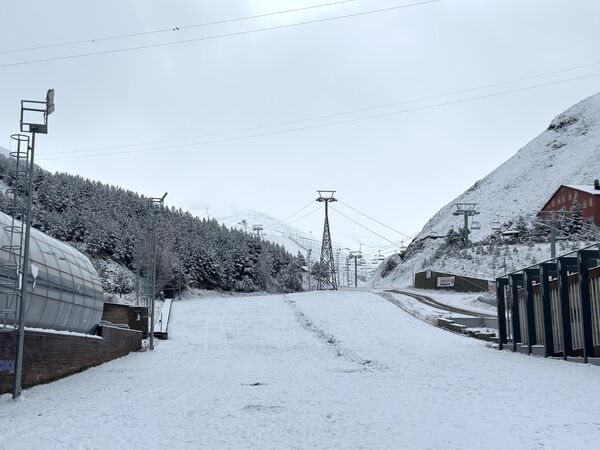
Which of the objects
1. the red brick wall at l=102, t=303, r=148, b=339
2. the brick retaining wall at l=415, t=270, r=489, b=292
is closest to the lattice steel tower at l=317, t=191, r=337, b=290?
the brick retaining wall at l=415, t=270, r=489, b=292

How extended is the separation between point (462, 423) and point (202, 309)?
4462 cm

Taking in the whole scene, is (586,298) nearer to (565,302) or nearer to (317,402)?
(565,302)

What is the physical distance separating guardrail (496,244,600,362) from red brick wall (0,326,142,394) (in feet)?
53.5

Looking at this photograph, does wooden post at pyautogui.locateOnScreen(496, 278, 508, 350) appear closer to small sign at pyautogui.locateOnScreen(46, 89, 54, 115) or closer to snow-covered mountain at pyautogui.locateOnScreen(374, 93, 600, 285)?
small sign at pyautogui.locateOnScreen(46, 89, 54, 115)

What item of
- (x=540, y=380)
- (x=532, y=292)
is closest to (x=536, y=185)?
(x=532, y=292)

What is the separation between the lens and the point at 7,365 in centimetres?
1477

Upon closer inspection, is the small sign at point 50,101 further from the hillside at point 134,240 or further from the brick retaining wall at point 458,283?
the brick retaining wall at point 458,283

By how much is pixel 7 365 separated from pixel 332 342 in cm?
2250

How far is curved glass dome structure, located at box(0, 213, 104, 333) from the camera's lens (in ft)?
55.7

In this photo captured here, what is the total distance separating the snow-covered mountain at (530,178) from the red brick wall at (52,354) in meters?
86.3

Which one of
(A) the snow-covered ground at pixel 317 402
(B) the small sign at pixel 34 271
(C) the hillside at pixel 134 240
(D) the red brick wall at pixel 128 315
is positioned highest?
(C) the hillside at pixel 134 240

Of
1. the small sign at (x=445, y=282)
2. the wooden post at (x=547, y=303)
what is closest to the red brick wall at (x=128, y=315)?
the wooden post at (x=547, y=303)

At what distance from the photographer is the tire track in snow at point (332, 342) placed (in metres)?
24.3

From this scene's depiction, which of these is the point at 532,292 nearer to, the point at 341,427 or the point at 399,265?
the point at 341,427
